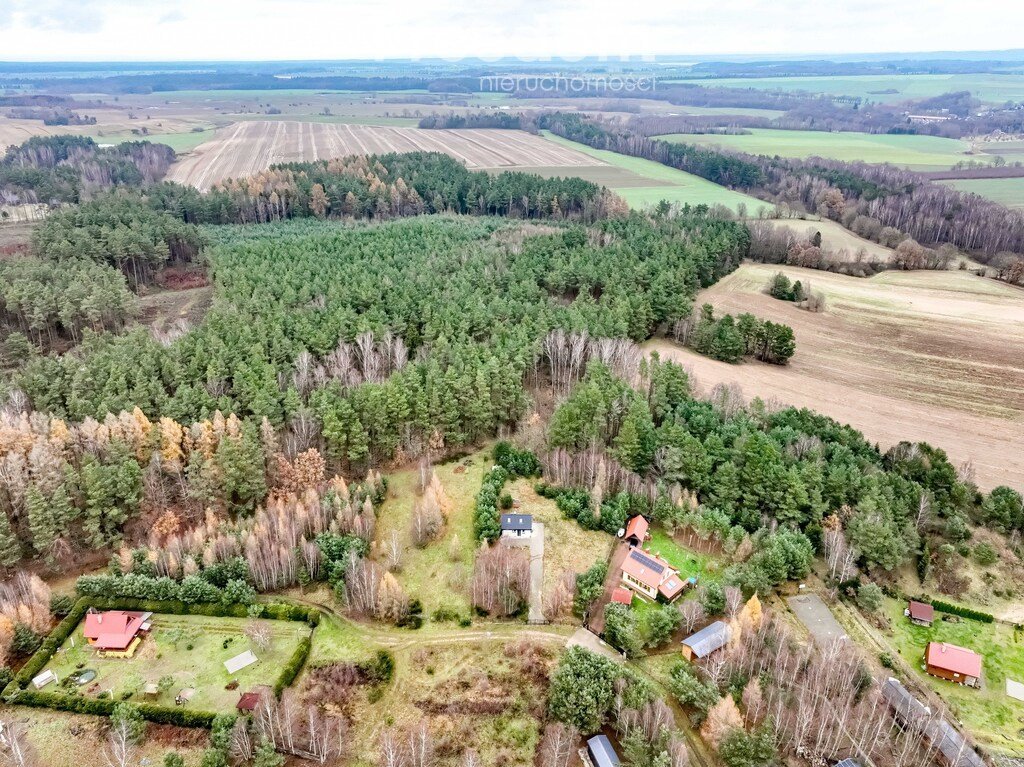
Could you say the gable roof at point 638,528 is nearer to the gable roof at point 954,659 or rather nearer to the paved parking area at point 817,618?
the paved parking area at point 817,618

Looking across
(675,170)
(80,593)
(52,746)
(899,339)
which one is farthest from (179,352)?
(675,170)

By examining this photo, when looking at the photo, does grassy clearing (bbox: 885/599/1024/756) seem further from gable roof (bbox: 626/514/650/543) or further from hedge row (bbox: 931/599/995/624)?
gable roof (bbox: 626/514/650/543)

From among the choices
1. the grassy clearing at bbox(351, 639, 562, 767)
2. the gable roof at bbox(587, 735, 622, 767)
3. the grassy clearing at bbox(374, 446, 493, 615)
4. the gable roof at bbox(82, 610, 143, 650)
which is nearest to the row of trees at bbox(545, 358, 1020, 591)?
the grassy clearing at bbox(374, 446, 493, 615)

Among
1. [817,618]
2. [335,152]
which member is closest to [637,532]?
[817,618]

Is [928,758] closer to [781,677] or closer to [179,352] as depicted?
[781,677]

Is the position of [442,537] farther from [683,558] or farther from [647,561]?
[683,558]
